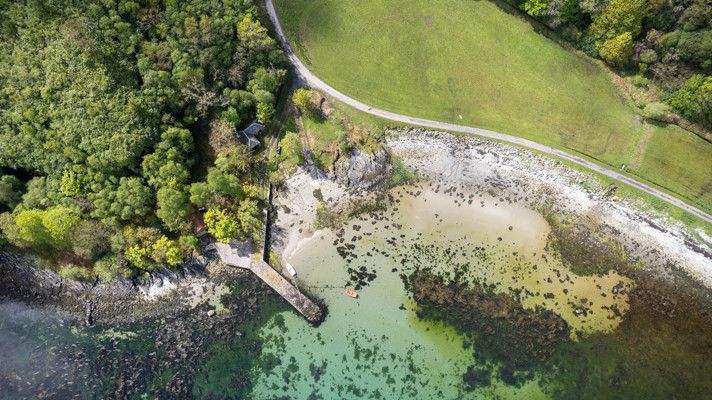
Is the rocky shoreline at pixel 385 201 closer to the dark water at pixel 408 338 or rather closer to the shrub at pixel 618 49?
the dark water at pixel 408 338

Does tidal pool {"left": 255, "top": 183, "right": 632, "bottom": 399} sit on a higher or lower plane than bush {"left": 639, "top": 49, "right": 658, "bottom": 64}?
lower

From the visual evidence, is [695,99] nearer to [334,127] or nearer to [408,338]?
[334,127]

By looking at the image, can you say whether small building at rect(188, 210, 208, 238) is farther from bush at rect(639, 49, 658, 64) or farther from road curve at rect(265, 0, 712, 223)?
bush at rect(639, 49, 658, 64)

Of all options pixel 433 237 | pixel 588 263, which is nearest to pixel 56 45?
pixel 433 237

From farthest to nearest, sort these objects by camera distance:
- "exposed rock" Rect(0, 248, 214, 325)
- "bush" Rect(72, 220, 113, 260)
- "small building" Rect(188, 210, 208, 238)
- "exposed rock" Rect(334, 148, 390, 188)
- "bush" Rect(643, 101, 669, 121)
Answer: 1. "exposed rock" Rect(334, 148, 390, 188)
2. "bush" Rect(643, 101, 669, 121)
3. "exposed rock" Rect(0, 248, 214, 325)
4. "small building" Rect(188, 210, 208, 238)
5. "bush" Rect(72, 220, 113, 260)

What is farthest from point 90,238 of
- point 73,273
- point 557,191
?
point 557,191

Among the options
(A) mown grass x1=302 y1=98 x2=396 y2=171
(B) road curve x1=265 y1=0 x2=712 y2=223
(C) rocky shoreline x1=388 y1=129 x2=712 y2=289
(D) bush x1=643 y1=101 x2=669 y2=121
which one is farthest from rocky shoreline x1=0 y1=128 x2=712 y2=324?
(D) bush x1=643 y1=101 x2=669 y2=121
